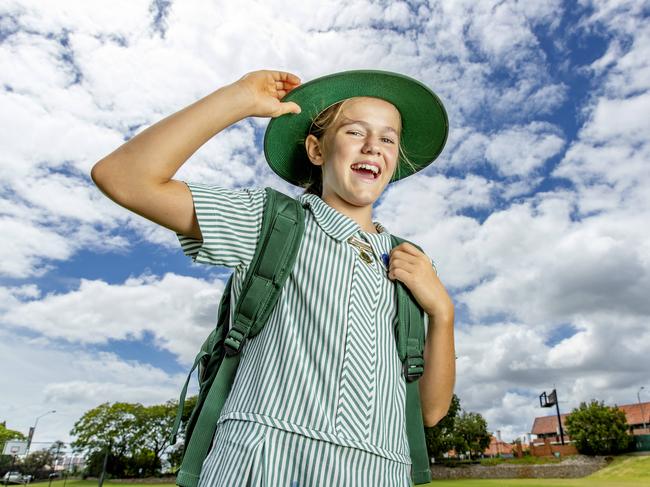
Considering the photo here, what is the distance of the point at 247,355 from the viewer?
1.71 meters

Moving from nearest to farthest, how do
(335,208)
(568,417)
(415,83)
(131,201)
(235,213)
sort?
1. (131,201)
2. (235,213)
3. (335,208)
4. (415,83)
5. (568,417)

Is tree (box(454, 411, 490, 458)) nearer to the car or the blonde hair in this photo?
the car

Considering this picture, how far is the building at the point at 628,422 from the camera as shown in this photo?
69731 mm

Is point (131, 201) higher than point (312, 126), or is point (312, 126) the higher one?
point (312, 126)

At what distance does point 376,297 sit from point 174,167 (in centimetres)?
83

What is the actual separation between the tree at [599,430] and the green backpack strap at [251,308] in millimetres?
57250

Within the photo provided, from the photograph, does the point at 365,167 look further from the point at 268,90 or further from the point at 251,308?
the point at 251,308

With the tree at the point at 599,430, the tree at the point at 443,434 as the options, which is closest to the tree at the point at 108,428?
the tree at the point at 443,434

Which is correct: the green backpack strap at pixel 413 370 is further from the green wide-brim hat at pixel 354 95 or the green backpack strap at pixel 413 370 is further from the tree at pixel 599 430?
the tree at pixel 599 430

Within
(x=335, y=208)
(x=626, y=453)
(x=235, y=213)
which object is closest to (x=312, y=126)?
(x=335, y=208)

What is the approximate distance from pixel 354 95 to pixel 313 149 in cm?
32

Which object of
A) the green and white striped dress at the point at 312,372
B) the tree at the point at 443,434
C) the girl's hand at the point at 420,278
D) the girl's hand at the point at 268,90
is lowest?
the green and white striped dress at the point at 312,372

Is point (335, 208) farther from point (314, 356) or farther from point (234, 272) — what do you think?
point (314, 356)

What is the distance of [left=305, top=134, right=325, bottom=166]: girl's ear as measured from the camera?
2451mm
